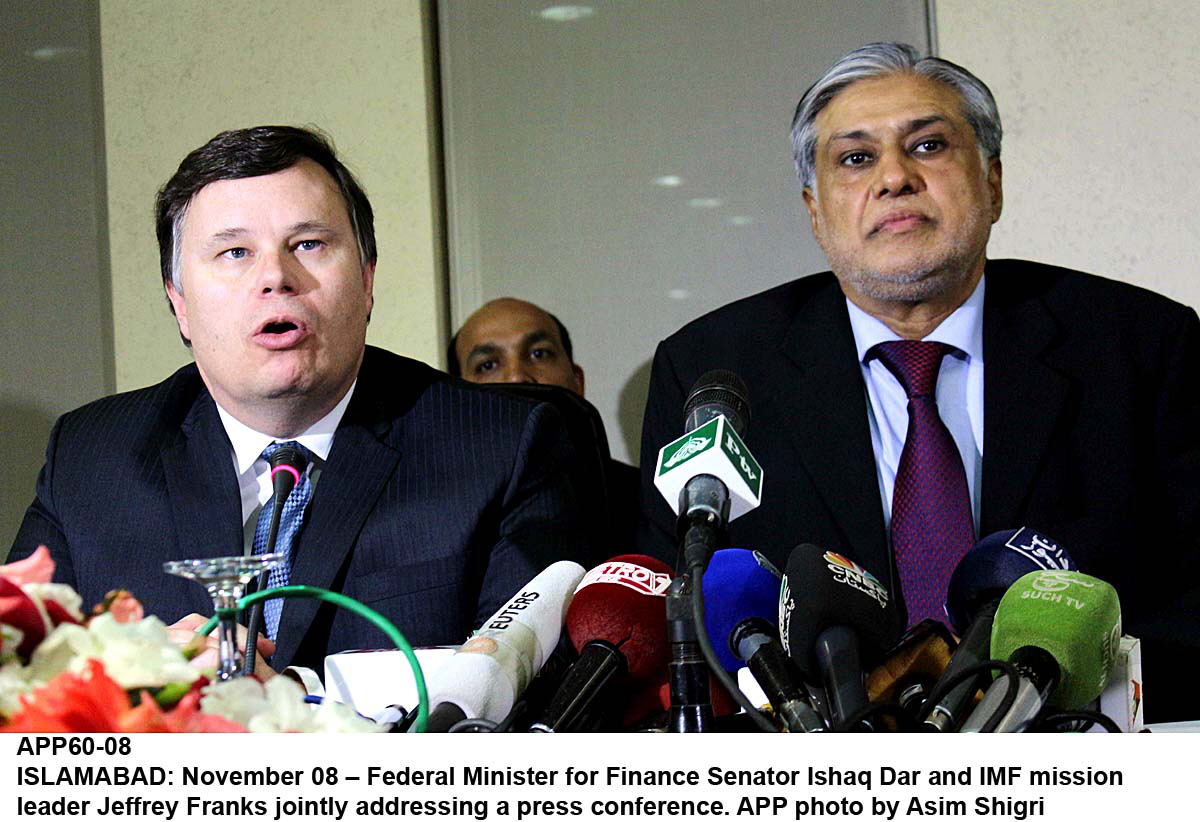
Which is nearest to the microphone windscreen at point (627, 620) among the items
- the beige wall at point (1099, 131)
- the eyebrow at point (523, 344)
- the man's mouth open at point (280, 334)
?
the man's mouth open at point (280, 334)

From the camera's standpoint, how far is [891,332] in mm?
2121

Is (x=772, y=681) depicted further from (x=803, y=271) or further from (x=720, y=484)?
(x=803, y=271)

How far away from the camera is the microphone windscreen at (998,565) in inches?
43.1

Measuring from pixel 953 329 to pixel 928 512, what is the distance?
1.14ft

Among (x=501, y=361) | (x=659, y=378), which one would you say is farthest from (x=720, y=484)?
(x=501, y=361)

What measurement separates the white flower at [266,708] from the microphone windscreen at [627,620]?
44 centimetres

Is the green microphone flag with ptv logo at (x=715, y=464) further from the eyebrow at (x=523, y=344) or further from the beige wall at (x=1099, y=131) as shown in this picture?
the beige wall at (x=1099, y=131)

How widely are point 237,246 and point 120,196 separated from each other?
2.27 m

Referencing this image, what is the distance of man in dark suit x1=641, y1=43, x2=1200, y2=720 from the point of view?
6.31 ft

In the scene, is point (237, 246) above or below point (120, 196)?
below

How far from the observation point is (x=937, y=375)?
2002 millimetres

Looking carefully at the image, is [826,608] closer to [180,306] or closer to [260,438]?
[260,438]

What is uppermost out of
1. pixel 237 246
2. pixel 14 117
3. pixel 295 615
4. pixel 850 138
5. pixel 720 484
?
pixel 14 117
